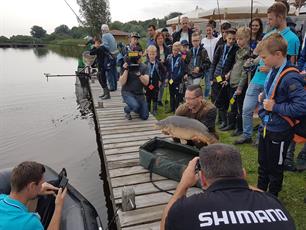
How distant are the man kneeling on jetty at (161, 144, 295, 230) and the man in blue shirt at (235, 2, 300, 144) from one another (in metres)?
2.86

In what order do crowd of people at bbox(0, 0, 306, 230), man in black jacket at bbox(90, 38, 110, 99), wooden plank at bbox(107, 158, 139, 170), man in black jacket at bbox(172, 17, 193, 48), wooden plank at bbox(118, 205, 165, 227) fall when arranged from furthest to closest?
man in black jacket at bbox(90, 38, 110, 99)
man in black jacket at bbox(172, 17, 193, 48)
wooden plank at bbox(107, 158, 139, 170)
wooden plank at bbox(118, 205, 165, 227)
crowd of people at bbox(0, 0, 306, 230)

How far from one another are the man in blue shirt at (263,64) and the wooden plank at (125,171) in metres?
2.10

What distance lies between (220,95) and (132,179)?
3195 millimetres

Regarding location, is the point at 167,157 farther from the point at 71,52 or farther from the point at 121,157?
the point at 71,52

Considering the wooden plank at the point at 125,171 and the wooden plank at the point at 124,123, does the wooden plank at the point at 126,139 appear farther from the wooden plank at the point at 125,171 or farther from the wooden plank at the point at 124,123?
the wooden plank at the point at 125,171

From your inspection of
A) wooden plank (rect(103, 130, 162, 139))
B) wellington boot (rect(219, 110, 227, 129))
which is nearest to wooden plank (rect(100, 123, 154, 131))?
wooden plank (rect(103, 130, 162, 139))

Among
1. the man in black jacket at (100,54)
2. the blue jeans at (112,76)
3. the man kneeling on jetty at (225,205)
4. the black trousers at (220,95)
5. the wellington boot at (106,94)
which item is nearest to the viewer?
the man kneeling on jetty at (225,205)

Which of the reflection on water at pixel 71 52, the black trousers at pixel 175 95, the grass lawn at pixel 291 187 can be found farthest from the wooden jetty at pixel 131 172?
the reflection on water at pixel 71 52

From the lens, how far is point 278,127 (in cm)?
336

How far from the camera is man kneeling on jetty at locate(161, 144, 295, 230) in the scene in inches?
62.1

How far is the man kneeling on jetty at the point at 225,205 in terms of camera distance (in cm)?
158

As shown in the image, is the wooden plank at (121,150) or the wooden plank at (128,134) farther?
the wooden plank at (128,134)

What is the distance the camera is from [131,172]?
4.78 metres

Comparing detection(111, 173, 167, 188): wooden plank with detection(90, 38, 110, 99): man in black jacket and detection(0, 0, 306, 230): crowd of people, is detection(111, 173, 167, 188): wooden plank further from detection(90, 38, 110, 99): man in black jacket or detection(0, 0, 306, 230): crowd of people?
detection(90, 38, 110, 99): man in black jacket
